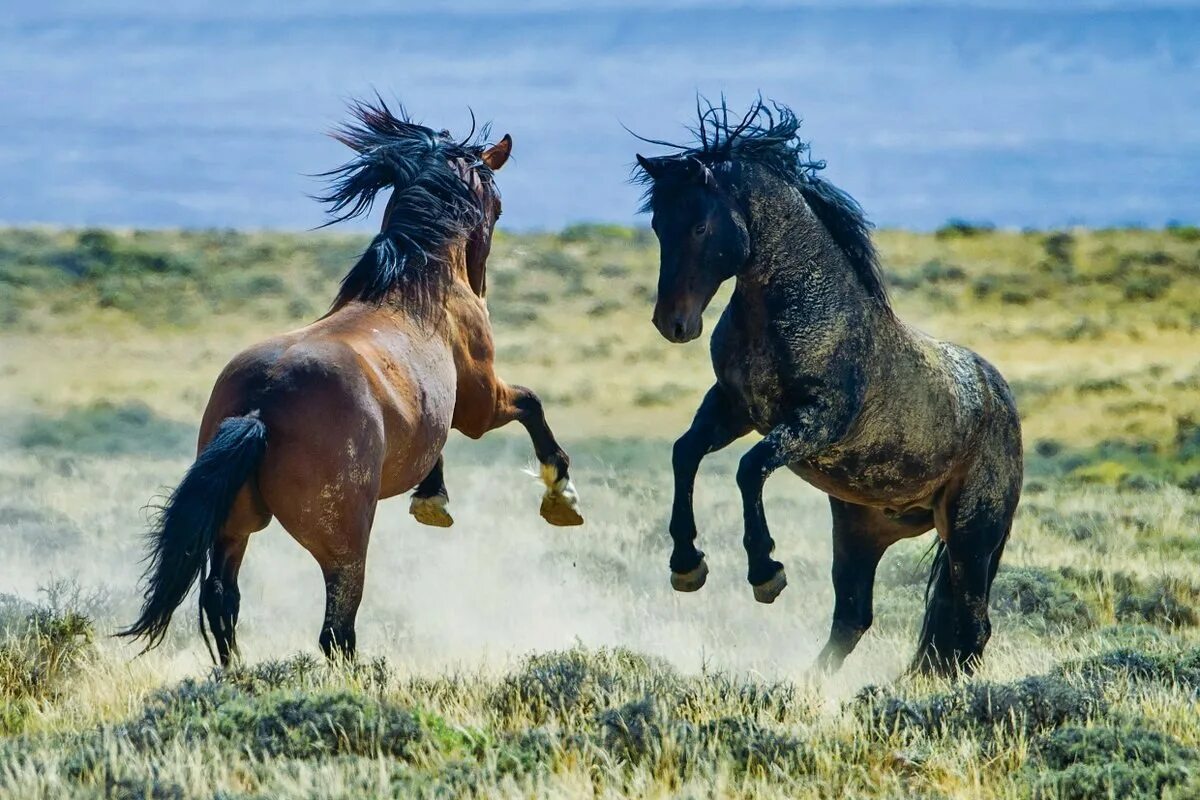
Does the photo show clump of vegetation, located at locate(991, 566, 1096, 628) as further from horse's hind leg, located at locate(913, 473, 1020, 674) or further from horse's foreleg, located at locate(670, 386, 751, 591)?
horse's foreleg, located at locate(670, 386, 751, 591)

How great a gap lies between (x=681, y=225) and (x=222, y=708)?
299 cm

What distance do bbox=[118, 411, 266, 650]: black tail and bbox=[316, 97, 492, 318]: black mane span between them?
5.11ft

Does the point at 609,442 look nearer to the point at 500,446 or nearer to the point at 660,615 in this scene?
the point at 500,446

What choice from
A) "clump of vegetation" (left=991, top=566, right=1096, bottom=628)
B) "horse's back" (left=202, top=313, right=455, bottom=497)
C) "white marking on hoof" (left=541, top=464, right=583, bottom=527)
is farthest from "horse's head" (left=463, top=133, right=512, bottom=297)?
"clump of vegetation" (left=991, top=566, right=1096, bottom=628)

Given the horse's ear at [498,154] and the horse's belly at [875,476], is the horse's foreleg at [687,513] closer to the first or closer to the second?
the horse's belly at [875,476]

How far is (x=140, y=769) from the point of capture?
558cm

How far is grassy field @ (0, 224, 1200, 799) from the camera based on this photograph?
5.87 metres

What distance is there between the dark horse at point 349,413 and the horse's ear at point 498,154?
519 mm

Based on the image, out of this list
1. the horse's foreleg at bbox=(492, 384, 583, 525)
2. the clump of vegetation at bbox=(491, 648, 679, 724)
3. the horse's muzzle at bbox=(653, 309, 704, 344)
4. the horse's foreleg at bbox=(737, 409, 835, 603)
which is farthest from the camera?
the horse's foreleg at bbox=(492, 384, 583, 525)

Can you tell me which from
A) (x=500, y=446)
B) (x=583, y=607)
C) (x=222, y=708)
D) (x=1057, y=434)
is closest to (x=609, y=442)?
(x=500, y=446)

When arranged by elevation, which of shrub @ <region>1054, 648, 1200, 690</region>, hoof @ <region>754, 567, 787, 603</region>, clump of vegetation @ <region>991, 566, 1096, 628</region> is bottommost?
clump of vegetation @ <region>991, 566, 1096, 628</region>

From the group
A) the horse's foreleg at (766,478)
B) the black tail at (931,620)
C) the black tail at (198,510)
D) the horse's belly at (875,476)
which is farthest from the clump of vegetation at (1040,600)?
the black tail at (198,510)

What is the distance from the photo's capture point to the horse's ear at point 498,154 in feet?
32.4

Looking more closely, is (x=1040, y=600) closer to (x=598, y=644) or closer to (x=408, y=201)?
(x=598, y=644)
